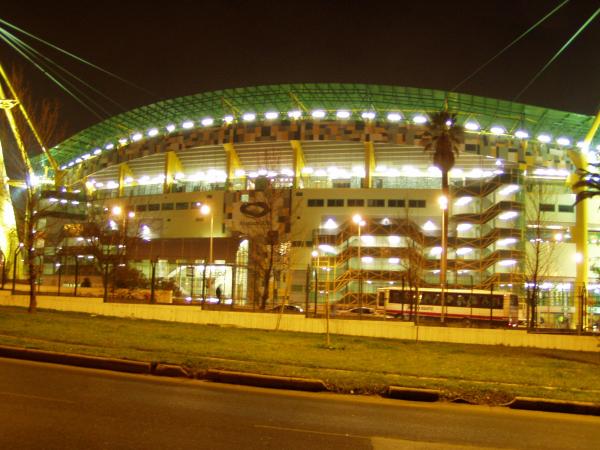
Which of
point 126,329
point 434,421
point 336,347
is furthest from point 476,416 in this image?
point 126,329

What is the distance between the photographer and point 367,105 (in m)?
82.9

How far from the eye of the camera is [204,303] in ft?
91.0

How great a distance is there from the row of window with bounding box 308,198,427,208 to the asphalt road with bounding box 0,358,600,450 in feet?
222

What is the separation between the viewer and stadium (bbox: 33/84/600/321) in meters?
70.9

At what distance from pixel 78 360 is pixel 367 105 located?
73.6 m

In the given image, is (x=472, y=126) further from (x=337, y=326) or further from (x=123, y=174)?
(x=337, y=326)

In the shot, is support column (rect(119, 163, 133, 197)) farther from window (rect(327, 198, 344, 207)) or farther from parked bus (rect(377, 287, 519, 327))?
parked bus (rect(377, 287, 519, 327))

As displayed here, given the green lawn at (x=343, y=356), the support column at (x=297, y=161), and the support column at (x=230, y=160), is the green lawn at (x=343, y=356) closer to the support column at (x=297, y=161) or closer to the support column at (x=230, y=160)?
the support column at (x=297, y=161)

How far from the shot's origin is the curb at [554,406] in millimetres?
11352

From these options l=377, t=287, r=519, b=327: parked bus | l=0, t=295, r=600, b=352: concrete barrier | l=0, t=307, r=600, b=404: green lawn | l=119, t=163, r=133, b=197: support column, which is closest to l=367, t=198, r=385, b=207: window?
l=377, t=287, r=519, b=327: parked bus

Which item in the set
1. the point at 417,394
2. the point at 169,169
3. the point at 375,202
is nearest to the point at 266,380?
the point at 417,394

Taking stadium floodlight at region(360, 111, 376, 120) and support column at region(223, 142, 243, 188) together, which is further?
support column at region(223, 142, 243, 188)

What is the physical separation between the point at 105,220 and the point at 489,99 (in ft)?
173

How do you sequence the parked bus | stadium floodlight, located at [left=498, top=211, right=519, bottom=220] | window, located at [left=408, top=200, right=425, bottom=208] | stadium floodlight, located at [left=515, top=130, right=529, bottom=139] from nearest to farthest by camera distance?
the parked bus, stadium floodlight, located at [left=498, top=211, right=519, bottom=220], window, located at [left=408, top=200, right=425, bottom=208], stadium floodlight, located at [left=515, top=130, right=529, bottom=139]
